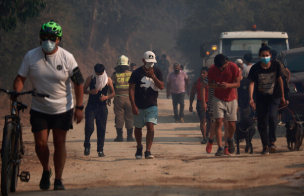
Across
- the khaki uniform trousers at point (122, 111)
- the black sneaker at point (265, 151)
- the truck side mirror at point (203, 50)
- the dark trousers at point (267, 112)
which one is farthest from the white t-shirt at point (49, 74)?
the truck side mirror at point (203, 50)

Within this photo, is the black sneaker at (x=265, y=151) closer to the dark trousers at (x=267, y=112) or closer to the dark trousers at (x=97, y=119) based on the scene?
the dark trousers at (x=267, y=112)

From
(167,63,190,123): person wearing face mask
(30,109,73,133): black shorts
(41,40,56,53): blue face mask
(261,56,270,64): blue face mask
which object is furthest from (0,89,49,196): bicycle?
(167,63,190,123): person wearing face mask

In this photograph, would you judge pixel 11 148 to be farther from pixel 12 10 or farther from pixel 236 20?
pixel 236 20

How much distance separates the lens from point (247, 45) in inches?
655

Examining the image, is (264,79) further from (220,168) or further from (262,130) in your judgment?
(220,168)

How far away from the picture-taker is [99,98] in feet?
31.9

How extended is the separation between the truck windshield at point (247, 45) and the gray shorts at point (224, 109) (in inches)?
310

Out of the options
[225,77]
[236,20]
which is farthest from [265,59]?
[236,20]

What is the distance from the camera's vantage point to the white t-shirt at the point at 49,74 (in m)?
5.70

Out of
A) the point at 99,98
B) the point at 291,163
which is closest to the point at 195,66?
the point at 99,98

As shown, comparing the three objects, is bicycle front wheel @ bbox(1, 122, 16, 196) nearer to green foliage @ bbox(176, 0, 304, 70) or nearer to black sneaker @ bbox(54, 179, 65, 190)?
black sneaker @ bbox(54, 179, 65, 190)

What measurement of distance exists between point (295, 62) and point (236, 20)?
19619 millimetres

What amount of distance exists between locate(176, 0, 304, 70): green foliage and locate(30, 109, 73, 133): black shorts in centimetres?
1854

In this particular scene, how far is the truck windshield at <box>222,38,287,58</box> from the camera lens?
16469 mm
